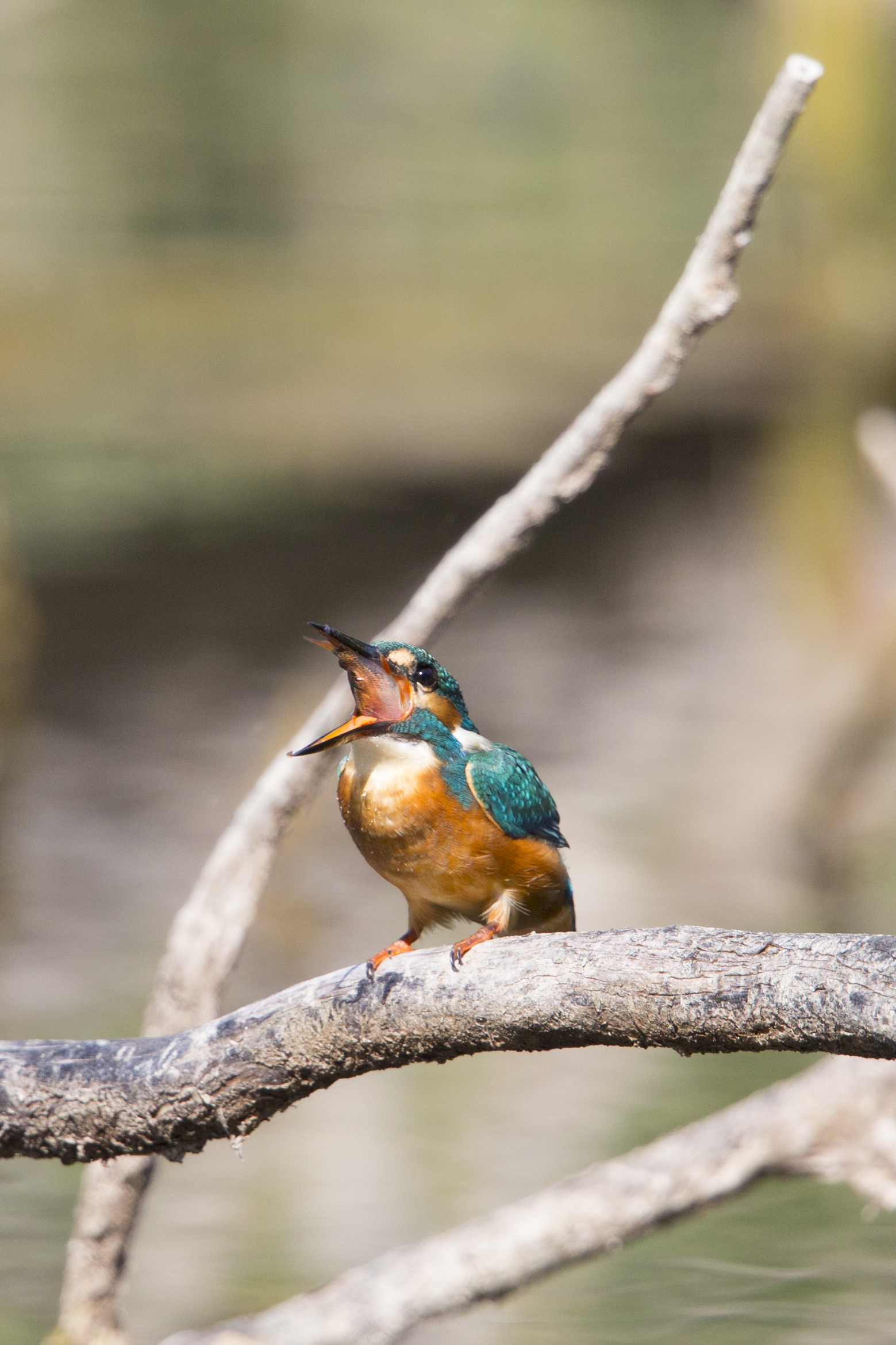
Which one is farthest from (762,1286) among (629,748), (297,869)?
(629,748)

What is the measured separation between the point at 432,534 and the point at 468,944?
5.19 meters

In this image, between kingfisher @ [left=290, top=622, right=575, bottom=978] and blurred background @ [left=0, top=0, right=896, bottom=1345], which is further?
blurred background @ [left=0, top=0, right=896, bottom=1345]

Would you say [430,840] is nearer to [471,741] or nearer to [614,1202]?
[471,741]

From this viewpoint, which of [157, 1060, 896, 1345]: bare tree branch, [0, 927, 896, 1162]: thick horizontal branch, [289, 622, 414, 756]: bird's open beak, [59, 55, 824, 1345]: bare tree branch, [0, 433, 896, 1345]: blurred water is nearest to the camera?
[0, 927, 896, 1162]: thick horizontal branch

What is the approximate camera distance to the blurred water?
2674 millimetres

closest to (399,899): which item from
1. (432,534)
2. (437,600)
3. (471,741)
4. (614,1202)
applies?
(432,534)

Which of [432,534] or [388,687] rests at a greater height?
[432,534]

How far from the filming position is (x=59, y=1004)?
160 inches

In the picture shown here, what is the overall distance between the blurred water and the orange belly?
47.5 inches

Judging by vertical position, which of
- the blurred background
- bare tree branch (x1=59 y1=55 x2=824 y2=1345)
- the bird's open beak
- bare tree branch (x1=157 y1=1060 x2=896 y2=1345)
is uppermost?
the blurred background

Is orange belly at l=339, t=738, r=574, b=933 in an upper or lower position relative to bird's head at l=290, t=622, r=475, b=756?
lower

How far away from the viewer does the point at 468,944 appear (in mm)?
1268

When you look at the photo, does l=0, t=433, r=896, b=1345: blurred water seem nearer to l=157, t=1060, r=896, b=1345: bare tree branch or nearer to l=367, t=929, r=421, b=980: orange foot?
l=157, t=1060, r=896, b=1345: bare tree branch

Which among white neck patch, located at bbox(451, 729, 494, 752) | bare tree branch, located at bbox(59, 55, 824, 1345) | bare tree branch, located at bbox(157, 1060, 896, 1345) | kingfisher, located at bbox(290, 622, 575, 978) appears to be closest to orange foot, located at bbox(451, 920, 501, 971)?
kingfisher, located at bbox(290, 622, 575, 978)
